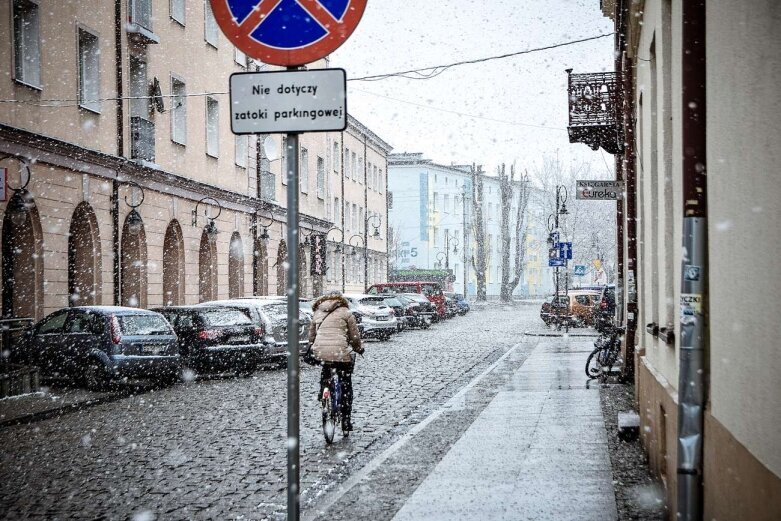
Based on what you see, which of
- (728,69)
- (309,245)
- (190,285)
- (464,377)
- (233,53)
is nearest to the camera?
(728,69)

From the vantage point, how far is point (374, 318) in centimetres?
3247

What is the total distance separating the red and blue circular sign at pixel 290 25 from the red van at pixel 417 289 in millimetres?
38058

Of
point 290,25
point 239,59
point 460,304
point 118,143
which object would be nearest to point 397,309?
point 239,59

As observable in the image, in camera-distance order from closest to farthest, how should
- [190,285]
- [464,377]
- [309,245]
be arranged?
[464,377]
[190,285]
[309,245]

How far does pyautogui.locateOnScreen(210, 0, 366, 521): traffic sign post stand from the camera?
4.25 m

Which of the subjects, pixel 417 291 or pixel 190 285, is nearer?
pixel 190 285

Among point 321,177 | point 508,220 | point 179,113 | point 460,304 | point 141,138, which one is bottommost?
point 460,304

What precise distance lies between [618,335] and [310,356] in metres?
7.94

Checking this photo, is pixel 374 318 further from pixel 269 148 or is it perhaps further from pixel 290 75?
pixel 290 75

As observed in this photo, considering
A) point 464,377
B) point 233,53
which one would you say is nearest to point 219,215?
point 233,53

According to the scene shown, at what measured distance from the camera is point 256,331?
19.7 metres

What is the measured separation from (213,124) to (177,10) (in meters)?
4.60

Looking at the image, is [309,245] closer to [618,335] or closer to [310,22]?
[618,335]

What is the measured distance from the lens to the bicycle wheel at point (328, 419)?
10.3m
